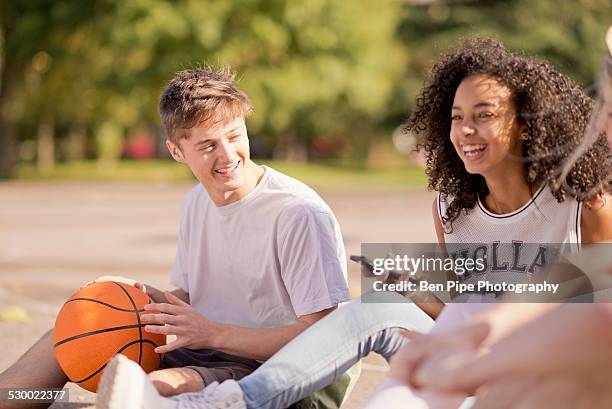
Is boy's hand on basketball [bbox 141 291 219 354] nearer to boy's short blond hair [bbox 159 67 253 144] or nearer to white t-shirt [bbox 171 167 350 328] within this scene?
white t-shirt [bbox 171 167 350 328]

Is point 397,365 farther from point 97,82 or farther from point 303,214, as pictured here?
point 97,82

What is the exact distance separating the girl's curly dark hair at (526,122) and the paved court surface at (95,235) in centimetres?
98

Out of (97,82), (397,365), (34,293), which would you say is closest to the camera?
(397,365)

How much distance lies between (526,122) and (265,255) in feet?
3.75

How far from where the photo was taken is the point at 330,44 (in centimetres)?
3139

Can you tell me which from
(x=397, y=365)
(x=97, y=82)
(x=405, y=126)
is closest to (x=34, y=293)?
(x=405, y=126)

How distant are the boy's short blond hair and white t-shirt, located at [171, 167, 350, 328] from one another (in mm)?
325

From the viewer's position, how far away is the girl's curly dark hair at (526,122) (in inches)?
154

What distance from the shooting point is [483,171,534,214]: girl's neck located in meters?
4.01

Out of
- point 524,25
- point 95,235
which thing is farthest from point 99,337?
point 524,25

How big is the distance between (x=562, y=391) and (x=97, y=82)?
28.7 metres

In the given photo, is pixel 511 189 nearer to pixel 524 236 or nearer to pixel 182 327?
pixel 524 236

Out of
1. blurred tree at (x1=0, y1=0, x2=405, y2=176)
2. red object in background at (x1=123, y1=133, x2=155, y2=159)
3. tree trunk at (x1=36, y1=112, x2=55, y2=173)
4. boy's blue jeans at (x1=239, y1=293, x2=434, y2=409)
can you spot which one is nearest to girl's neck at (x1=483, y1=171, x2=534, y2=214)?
boy's blue jeans at (x1=239, y1=293, x2=434, y2=409)

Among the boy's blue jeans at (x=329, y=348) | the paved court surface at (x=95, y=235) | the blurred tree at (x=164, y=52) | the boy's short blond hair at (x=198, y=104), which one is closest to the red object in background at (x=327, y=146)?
the blurred tree at (x=164, y=52)
